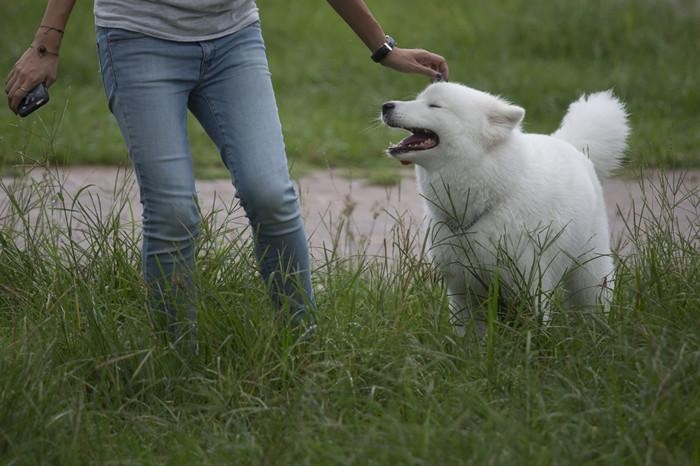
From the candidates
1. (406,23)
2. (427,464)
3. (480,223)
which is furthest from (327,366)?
(406,23)

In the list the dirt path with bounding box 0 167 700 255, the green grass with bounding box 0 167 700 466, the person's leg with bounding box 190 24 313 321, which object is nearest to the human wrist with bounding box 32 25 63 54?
the person's leg with bounding box 190 24 313 321

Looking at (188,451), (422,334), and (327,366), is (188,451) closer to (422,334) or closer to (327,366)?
(327,366)

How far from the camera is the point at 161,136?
335cm

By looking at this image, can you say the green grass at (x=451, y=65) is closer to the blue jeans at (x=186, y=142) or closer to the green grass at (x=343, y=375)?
the green grass at (x=343, y=375)

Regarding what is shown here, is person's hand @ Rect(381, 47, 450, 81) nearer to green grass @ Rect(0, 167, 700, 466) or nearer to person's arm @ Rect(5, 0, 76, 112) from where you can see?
green grass @ Rect(0, 167, 700, 466)

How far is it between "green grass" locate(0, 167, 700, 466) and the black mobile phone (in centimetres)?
62

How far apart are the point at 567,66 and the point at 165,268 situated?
6877 mm

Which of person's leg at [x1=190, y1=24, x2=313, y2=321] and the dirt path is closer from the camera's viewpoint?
person's leg at [x1=190, y1=24, x2=313, y2=321]

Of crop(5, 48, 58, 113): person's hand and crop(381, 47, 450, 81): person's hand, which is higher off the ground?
crop(381, 47, 450, 81): person's hand

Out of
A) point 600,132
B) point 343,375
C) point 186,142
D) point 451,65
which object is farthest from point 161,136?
point 451,65

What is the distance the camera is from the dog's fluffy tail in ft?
14.8

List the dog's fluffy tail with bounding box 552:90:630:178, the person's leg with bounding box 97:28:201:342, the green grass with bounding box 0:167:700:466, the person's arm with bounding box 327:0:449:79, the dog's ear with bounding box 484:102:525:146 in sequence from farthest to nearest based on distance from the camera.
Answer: the dog's fluffy tail with bounding box 552:90:630:178
the dog's ear with bounding box 484:102:525:146
the person's arm with bounding box 327:0:449:79
the person's leg with bounding box 97:28:201:342
the green grass with bounding box 0:167:700:466

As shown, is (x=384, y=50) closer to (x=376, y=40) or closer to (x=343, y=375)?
(x=376, y=40)

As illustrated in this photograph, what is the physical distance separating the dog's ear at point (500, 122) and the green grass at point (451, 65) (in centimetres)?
295
